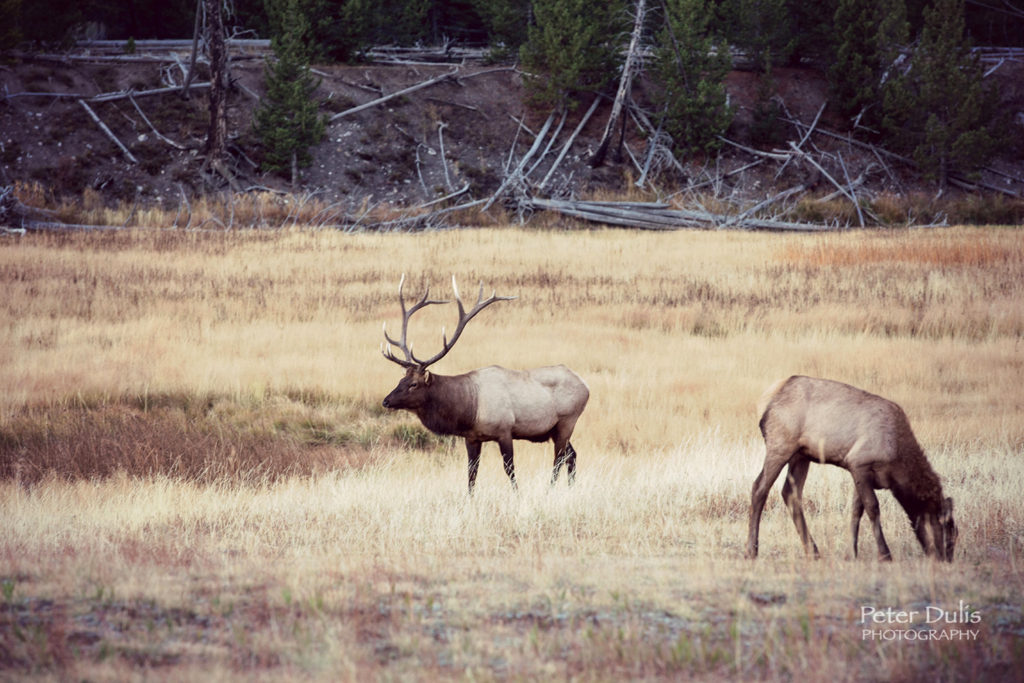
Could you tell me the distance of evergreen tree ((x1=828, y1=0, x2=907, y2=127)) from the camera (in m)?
38.8

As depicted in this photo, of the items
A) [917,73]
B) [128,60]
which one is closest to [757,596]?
[917,73]

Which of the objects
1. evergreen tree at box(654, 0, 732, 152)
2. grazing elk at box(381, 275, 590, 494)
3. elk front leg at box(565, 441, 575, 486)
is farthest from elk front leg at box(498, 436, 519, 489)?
evergreen tree at box(654, 0, 732, 152)

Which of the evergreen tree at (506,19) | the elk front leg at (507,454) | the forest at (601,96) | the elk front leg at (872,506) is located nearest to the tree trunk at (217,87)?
the forest at (601,96)

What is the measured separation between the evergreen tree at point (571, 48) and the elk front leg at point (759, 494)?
1296 inches

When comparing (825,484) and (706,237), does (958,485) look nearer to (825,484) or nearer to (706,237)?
(825,484)

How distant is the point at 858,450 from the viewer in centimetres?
711

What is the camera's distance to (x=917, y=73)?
38.9 m

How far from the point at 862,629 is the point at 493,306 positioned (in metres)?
14.3

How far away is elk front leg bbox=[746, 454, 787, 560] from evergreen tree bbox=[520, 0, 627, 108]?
3292 cm

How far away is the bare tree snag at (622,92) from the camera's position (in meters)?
36.8

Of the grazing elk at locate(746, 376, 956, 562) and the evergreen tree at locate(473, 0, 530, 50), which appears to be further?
the evergreen tree at locate(473, 0, 530, 50)

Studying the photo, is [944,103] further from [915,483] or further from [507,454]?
[915,483]

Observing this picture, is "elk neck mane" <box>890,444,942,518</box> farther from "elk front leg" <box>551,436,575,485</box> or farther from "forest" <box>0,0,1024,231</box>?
"forest" <box>0,0,1024,231</box>

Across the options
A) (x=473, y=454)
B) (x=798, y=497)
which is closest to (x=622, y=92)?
(x=473, y=454)
